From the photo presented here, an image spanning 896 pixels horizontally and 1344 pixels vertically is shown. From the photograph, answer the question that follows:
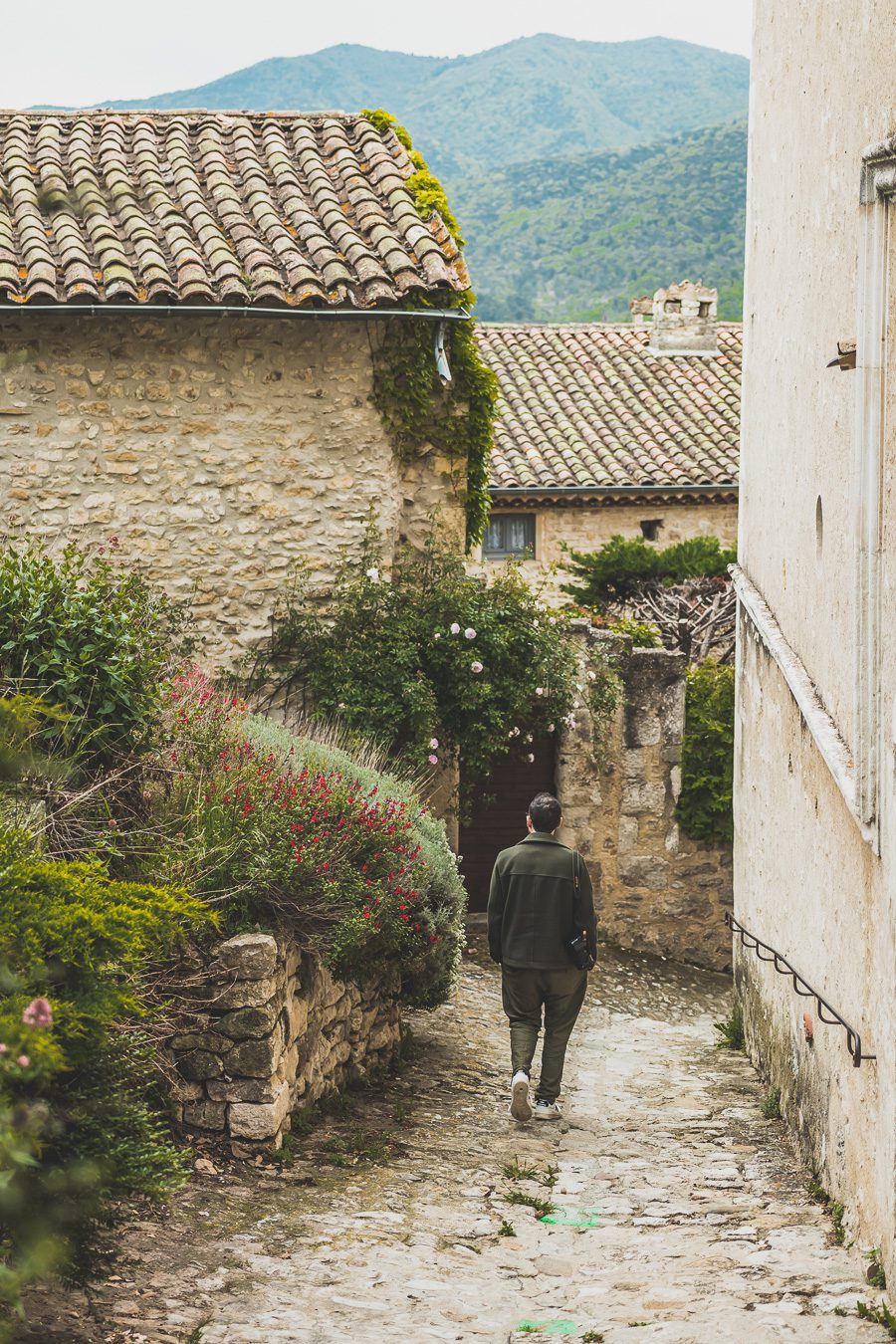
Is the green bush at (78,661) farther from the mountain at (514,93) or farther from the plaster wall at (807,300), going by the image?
the mountain at (514,93)

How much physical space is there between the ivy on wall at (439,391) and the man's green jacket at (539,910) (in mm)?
4445

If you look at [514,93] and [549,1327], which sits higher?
[514,93]

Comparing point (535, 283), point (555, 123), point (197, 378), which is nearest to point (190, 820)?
point (197, 378)

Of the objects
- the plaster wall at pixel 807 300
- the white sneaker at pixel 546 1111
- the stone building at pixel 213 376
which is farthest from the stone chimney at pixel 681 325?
the white sneaker at pixel 546 1111

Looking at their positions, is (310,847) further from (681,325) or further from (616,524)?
(681,325)

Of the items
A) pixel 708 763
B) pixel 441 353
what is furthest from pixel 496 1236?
pixel 708 763

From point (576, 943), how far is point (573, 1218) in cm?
163

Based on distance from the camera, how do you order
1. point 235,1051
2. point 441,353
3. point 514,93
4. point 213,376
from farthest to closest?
point 514,93
point 441,353
point 213,376
point 235,1051

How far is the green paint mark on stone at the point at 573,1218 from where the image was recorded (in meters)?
5.77

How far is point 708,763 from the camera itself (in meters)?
13.8

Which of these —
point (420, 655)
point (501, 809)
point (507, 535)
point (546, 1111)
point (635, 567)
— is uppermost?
point (507, 535)

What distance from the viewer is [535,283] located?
2359 inches

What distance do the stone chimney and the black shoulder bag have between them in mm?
19235

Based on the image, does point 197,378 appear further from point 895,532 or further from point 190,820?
point 895,532
